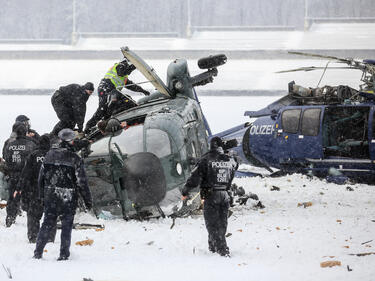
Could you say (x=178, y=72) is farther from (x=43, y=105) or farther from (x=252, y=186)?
(x=43, y=105)

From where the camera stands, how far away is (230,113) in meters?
28.4

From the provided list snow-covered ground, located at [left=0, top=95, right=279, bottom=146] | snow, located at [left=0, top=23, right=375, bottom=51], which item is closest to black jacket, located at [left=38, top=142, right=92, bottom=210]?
snow-covered ground, located at [left=0, top=95, right=279, bottom=146]

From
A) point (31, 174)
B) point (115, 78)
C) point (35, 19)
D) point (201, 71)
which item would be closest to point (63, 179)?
point (31, 174)

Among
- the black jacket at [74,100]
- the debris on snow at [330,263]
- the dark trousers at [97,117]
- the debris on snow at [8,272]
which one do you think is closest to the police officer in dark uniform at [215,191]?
the debris on snow at [330,263]

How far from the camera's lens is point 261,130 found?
1509 cm

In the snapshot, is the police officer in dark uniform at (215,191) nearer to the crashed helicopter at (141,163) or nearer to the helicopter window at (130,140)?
the crashed helicopter at (141,163)

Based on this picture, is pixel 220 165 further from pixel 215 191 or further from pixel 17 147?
pixel 17 147

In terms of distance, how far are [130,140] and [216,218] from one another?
2323mm

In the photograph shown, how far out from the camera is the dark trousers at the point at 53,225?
6.56 m

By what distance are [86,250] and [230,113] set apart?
2167cm

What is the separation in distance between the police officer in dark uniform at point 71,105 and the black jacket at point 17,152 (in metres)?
0.92

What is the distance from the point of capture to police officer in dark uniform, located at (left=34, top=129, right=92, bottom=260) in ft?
21.6

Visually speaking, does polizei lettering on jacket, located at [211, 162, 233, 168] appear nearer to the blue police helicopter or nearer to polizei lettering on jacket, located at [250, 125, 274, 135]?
the blue police helicopter

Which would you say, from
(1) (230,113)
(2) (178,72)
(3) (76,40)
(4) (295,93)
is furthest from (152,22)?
(2) (178,72)
